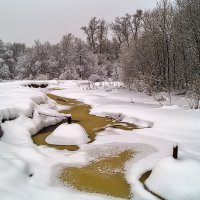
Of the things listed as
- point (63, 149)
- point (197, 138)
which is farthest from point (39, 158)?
point (197, 138)

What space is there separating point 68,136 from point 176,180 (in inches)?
175

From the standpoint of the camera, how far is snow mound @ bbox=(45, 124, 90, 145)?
9.34 metres

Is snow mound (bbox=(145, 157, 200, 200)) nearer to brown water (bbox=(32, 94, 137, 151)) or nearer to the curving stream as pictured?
the curving stream

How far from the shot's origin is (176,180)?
237 inches

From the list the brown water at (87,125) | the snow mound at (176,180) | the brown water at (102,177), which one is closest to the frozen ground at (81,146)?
the snow mound at (176,180)

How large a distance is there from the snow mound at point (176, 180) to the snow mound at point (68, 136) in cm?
348

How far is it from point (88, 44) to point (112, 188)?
44168 millimetres

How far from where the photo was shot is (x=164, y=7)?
758 inches

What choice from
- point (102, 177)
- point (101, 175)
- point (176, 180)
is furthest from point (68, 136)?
point (176, 180)

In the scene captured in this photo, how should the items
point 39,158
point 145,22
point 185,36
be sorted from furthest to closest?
point 145,22
point 185,36
point 39,158

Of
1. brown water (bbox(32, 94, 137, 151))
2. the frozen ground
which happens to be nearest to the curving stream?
brown water (bbox(32, 94, 137, 151))

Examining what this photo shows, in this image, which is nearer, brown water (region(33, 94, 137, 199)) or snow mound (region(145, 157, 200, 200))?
snow mound (region(145, 157, 200, 200))

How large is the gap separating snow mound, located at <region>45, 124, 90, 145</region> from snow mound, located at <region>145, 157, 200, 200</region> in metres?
3.48

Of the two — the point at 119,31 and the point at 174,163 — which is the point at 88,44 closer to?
the point at 119,31
